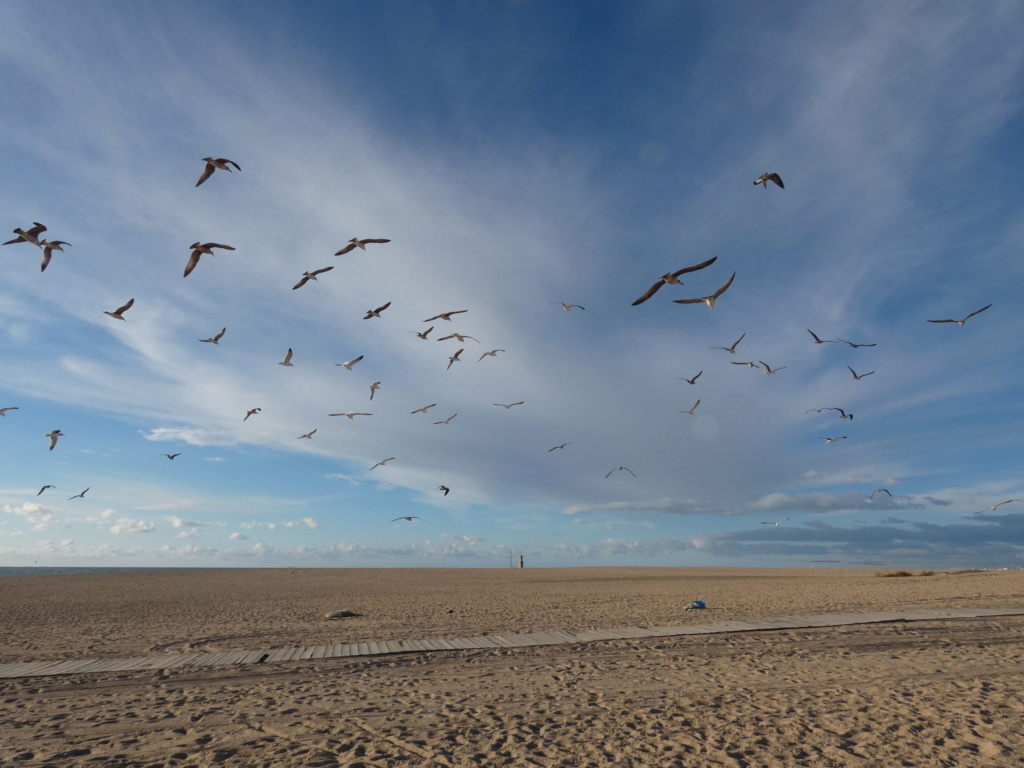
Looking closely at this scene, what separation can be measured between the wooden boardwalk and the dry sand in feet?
1.73

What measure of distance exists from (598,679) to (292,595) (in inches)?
1090

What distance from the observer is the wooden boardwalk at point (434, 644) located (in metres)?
14.6

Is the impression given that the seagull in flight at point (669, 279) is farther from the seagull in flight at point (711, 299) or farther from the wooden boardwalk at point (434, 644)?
the wooden boardwalk at point (434, 644)

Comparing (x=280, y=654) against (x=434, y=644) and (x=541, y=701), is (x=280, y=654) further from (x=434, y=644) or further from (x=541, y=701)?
(x=541, y=701)

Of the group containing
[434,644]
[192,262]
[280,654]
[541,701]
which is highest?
[192,262]

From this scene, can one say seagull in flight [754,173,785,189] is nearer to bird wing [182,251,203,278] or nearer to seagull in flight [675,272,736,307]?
seagull in flight [675,272,736,307]

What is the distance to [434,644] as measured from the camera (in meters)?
17.1

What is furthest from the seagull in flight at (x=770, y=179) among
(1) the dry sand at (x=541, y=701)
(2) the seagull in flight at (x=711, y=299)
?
(1) the dry sand at (x=541, y=701)

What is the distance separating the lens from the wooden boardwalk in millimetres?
14555

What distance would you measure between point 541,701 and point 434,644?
19.9 ft

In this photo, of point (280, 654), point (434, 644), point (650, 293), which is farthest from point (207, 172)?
point (434, 644)

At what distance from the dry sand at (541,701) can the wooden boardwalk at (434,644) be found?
53 cm

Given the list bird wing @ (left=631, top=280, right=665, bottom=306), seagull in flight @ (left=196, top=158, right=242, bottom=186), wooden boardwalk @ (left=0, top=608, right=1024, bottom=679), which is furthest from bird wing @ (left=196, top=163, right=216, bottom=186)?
wooden boardwalk @ (left=0, top=608, right=1024, bottom=679)

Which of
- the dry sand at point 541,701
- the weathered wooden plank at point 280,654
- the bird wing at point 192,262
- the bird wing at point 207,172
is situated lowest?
the dry sand at point 541,701
